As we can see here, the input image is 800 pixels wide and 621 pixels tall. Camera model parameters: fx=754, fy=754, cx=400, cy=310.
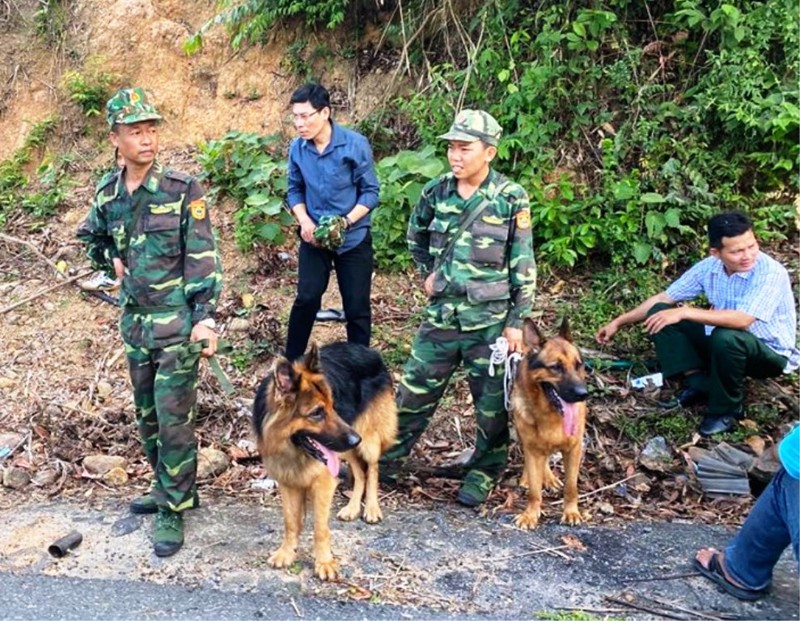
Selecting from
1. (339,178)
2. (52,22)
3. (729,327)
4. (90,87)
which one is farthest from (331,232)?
(52,22)

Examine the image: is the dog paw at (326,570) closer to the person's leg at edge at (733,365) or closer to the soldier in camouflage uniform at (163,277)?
the soldier in camouflage uniform at (163,277)

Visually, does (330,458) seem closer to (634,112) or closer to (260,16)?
(634,112)

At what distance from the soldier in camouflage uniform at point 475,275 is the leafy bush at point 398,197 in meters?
2.32

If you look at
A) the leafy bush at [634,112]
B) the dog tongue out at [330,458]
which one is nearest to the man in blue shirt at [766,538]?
the dog tongue out at [330,458]

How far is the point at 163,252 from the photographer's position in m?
4.27

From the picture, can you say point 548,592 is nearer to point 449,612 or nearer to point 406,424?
point 449,612

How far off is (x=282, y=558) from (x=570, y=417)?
1863 millimetres

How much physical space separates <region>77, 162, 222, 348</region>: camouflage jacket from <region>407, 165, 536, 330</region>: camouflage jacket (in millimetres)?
1409

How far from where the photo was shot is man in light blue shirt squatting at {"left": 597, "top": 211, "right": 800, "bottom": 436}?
5477mm

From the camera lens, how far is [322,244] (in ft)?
17.9

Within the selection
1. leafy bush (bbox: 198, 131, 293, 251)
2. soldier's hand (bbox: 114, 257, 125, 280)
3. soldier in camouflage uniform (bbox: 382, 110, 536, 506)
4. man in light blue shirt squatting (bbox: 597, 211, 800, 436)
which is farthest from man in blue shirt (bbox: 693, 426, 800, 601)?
leafy bush (bbox: 198, 131, 293, 251)

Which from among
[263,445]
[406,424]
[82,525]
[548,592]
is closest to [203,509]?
[82,525]

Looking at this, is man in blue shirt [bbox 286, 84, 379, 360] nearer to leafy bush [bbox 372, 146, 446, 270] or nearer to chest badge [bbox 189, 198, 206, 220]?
chest badge [bbox 189, 198, 206, 220]

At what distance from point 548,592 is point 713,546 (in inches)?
47.4
